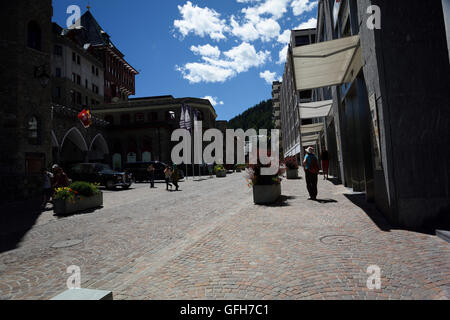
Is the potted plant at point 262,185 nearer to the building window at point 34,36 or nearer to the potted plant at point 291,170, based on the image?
the potted plant at point 291,170

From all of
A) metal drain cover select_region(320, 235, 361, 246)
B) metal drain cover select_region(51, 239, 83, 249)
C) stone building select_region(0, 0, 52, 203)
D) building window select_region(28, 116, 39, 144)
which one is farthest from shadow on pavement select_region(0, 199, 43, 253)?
building window select_region(28, 116, 39, 144)

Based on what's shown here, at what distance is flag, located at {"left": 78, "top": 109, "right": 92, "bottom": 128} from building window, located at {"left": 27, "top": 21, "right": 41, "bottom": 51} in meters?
9.48

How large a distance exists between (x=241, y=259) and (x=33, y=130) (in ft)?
60.5

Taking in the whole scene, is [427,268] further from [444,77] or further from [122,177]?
[122,177]

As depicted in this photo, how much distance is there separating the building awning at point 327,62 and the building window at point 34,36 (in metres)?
17.1

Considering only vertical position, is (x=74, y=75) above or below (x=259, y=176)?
above

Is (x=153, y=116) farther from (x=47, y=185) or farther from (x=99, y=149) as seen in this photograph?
(x=47, y=185)

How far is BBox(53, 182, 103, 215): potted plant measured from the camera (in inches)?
379

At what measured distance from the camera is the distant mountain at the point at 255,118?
12784 cm

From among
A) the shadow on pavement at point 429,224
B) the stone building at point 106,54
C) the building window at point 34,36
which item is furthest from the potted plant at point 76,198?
the stone building at point 106,54

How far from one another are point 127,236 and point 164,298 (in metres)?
3.31

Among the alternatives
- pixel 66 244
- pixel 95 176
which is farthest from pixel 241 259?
pixel 95 176

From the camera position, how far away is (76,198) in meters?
10.1

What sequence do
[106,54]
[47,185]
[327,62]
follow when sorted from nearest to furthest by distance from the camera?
[327,62] < [47,185] < [106,54]
